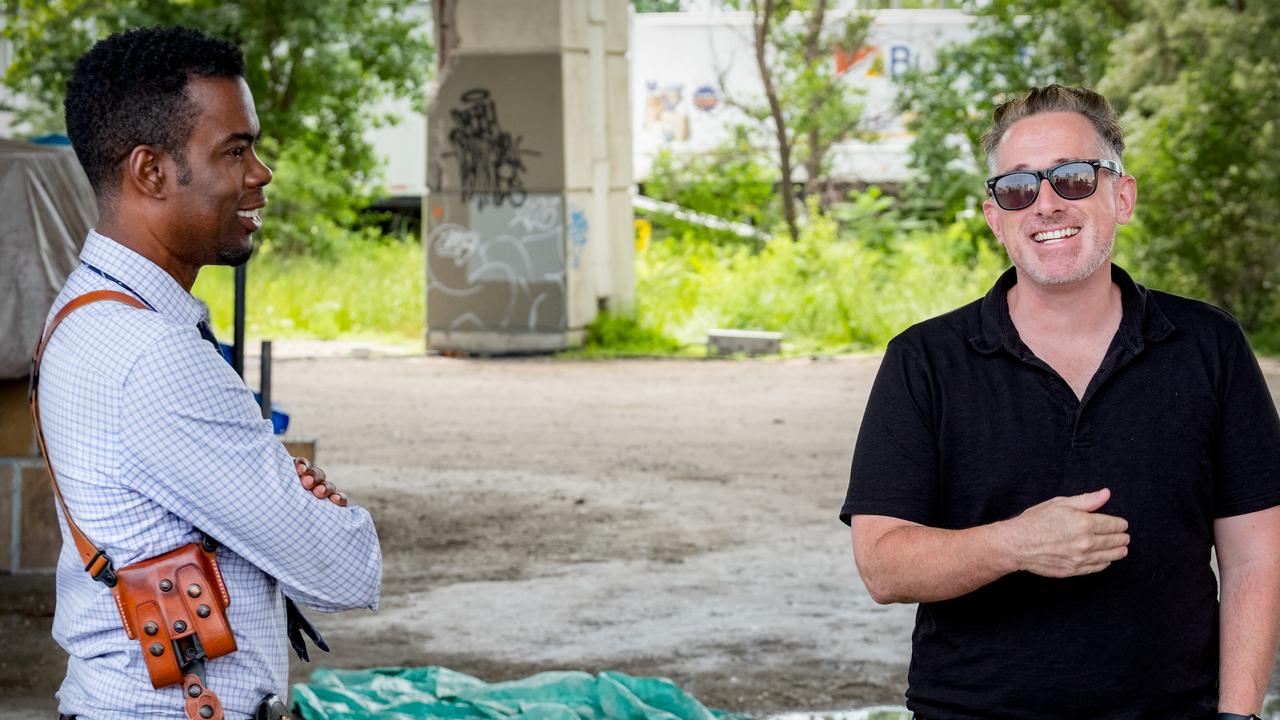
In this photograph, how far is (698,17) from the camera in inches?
1148

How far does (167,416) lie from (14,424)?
21.2 ft

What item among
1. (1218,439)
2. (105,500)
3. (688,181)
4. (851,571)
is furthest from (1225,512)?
(688,181)

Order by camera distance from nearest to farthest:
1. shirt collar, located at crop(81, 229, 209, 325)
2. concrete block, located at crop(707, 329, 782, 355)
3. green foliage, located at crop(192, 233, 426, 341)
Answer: shirt collar, located at crop(81, 229, 209, 325), concrete block, located at crop(707, 329, 782, 355), green foliage, located at crop(192, 233, 426, 341)

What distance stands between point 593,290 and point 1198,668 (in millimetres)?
18164

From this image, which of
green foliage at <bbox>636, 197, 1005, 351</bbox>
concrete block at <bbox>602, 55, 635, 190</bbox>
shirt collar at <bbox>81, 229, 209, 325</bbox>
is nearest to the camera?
shirt collar at <bbox>81, 229, 209, 325</bbox>

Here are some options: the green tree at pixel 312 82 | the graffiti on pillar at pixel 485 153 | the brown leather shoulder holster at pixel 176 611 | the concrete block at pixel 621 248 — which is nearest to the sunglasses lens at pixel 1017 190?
the brown leather shoulder holster at pixel 176 611

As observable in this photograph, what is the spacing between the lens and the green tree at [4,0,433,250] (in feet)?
84.1

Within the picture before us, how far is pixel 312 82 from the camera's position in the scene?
2717 cm

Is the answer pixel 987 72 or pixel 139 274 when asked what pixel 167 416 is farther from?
pixel 987 72

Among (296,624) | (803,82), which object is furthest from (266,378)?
(803,82)

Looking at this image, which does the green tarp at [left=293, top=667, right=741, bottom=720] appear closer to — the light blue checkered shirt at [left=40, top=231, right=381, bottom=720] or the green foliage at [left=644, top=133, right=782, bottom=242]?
the light blue checkered shirt at [left=40, top=231, right=381, bottom=720]

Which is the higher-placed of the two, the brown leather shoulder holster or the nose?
the nose

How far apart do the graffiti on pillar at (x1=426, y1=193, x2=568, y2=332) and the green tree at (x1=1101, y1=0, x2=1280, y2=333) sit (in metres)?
6.97

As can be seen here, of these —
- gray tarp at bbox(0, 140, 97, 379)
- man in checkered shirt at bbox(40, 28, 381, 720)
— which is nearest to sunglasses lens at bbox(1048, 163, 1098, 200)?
man in checkered shirt at bbox(40, 28, 381, 720)
